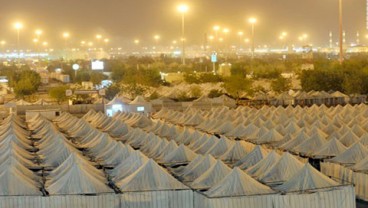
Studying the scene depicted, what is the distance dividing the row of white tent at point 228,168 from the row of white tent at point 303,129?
1818 mm

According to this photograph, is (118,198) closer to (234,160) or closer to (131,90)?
(234,160)

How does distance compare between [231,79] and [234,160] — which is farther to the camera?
[231,79]

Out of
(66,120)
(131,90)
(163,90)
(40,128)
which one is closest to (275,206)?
(40,128)

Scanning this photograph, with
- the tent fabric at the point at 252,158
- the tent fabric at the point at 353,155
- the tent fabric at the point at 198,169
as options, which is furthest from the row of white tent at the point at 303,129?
the tent fabric at the point at 198,169

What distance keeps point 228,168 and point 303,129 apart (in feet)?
31.6

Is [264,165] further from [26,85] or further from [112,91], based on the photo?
[26,85]

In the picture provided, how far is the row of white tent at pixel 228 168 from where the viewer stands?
811 inches

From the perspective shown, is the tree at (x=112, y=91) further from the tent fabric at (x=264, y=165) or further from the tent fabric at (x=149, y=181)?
the tent fabric at (x=149, y=181)

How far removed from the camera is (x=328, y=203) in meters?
19.9

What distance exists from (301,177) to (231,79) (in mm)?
41735

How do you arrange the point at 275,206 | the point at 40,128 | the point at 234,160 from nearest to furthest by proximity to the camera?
the point at 275,206 < the point at 234,160 < the point at 40,128

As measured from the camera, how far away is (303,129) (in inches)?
1259

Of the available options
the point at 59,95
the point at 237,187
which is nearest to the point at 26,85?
the point at 59,95

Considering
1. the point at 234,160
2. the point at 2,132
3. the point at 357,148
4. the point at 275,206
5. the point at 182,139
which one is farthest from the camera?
the point at 2,132
